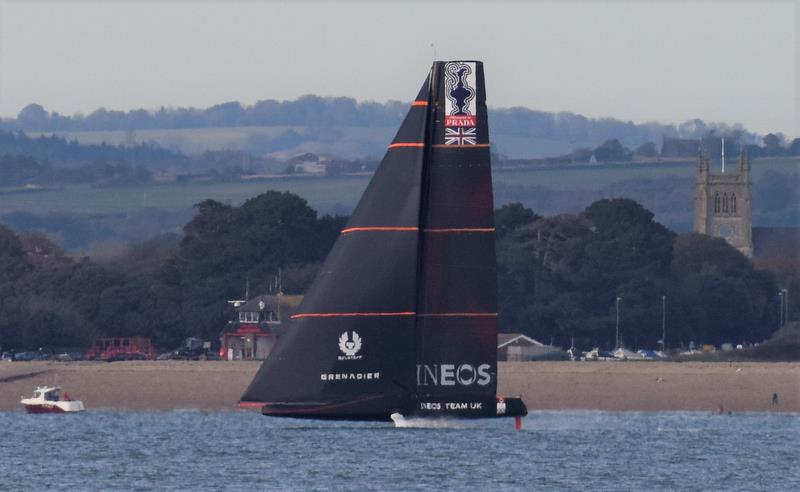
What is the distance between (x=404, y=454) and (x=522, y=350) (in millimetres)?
45756

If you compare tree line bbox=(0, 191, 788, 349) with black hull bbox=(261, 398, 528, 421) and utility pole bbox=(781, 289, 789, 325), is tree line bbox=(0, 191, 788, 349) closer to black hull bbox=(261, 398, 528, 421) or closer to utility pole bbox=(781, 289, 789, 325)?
utility pole bbox=(781, 289, 789, 325)

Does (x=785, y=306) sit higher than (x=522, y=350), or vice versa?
(x=785, y=306)

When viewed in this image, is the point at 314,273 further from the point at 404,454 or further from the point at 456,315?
the point at 456,315

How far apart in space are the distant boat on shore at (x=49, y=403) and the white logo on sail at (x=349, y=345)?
25.8 meters

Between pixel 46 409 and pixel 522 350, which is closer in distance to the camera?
pixel 46 409

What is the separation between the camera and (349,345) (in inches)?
1843

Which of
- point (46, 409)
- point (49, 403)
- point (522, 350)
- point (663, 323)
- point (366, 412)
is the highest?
point (366, 412)

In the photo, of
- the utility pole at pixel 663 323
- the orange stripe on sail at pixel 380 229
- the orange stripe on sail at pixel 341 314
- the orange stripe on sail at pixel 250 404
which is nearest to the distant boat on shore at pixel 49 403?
the orange stripe on sail at pixel 250 404

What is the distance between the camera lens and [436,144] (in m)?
46.0

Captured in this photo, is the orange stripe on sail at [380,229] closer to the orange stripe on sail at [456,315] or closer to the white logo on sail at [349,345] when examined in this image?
the orange stripe on sail at [456,315]

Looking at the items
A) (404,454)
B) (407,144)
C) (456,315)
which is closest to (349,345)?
(456,315)

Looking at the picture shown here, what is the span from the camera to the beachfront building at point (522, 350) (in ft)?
311

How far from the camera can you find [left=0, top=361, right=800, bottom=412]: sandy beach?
72.0m

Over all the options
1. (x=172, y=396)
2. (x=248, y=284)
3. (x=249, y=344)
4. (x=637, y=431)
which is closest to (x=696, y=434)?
(x=637, y=431)
